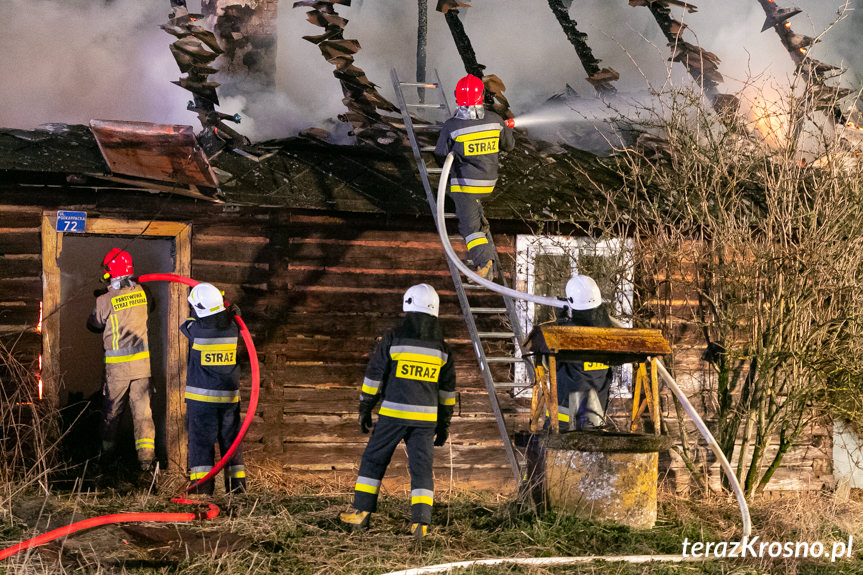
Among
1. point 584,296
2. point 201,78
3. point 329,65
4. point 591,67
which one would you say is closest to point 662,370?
point 584,296

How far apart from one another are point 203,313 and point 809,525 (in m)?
5.12

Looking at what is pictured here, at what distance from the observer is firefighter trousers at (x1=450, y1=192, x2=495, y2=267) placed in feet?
24.5

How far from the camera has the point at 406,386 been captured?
5.72m

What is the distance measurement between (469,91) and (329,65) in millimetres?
16052

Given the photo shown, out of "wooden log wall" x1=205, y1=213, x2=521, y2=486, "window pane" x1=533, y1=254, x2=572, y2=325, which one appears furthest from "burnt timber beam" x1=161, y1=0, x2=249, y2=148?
"window pane" x1=533, y1=254, x2=572, y2=325

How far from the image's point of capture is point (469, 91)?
25.0 ft

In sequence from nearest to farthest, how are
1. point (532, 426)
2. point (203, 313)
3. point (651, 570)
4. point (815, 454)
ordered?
1. point (651, 570)
2. point (532, 426)
3. point (203, 313)
4. point (815, 454)

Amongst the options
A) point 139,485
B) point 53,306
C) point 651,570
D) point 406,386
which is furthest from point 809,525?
point 53,306

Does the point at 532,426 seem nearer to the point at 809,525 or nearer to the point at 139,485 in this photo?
the point at 809,525

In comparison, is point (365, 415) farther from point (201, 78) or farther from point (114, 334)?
point (201, 78)

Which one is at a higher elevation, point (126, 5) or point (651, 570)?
point (126, 5)

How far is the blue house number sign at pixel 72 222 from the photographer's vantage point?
8.05 metres

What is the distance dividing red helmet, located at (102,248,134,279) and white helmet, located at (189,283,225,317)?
126cm

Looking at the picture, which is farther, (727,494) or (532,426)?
(727,494)
